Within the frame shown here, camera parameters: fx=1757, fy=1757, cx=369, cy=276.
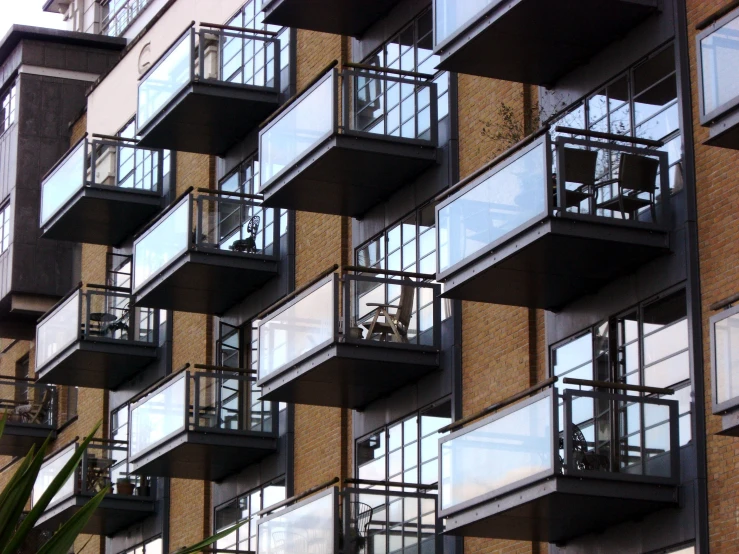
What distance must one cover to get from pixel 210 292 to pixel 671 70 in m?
11.0

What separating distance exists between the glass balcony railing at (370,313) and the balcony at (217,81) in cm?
560

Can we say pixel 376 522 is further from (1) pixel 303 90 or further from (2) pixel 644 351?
(1) pixel 303 90

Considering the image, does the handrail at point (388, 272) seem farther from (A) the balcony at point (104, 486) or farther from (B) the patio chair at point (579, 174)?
(A) the balcony at point (104, 486)

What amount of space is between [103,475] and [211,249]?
6295 millimetres

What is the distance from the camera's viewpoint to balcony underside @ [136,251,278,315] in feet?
83.7

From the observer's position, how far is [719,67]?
14.7m

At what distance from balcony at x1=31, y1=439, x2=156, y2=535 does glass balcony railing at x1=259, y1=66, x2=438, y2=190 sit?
8.73 metres

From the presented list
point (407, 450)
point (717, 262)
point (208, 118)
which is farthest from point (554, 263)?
point (208, 118)

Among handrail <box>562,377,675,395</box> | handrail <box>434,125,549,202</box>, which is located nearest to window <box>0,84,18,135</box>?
handrail <box>434,125,549,202</box>

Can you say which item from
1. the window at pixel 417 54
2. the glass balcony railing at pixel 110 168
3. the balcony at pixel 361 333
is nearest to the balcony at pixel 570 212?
the balcony at pixel 361 333

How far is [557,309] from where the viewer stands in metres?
18.7

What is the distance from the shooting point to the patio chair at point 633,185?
55.7 feet

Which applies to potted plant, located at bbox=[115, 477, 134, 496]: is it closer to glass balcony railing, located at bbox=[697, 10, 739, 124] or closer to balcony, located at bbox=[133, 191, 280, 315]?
balcony, located at bbox=[133, 191, 280, 315]

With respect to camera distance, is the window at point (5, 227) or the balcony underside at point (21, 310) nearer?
the balcony underside at point (21, 310)
